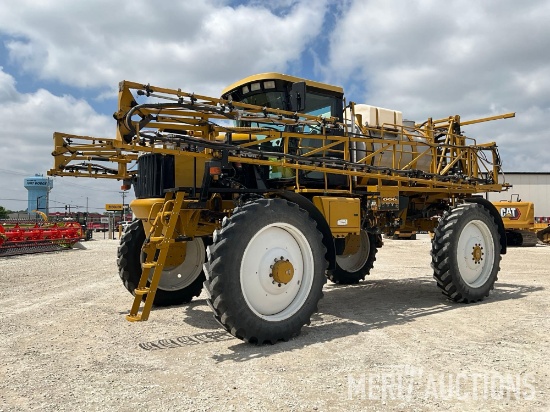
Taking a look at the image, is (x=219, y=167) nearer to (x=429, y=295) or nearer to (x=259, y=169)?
(x=259, y=169)

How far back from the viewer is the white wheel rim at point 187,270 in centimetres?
677

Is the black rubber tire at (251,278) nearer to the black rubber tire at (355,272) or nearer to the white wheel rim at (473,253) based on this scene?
the white wheel rim at (473,253)

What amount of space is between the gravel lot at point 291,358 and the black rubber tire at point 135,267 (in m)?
0.24

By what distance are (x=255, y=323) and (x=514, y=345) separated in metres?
2.65

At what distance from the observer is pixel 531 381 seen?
358cm

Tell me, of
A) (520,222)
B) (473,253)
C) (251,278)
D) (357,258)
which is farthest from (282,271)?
(520,222)

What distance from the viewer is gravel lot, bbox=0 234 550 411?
326 cm

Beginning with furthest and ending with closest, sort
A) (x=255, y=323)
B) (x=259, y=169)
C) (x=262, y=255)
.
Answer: (x=259, y=169) → (x=262, y=255) → (x=255, y=323)

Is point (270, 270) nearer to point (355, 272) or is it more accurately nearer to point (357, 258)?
point (355, 272)

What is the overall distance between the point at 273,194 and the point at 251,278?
1215 mm

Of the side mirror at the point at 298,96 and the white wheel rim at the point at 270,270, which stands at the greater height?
the side mirror at the point at 298,96

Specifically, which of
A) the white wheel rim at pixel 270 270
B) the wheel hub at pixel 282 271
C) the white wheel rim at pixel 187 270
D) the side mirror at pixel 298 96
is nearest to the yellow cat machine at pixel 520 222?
the white wheel rim at pixel 187 270

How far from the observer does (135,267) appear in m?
6.46

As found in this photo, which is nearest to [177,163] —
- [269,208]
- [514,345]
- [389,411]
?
[269,208]
